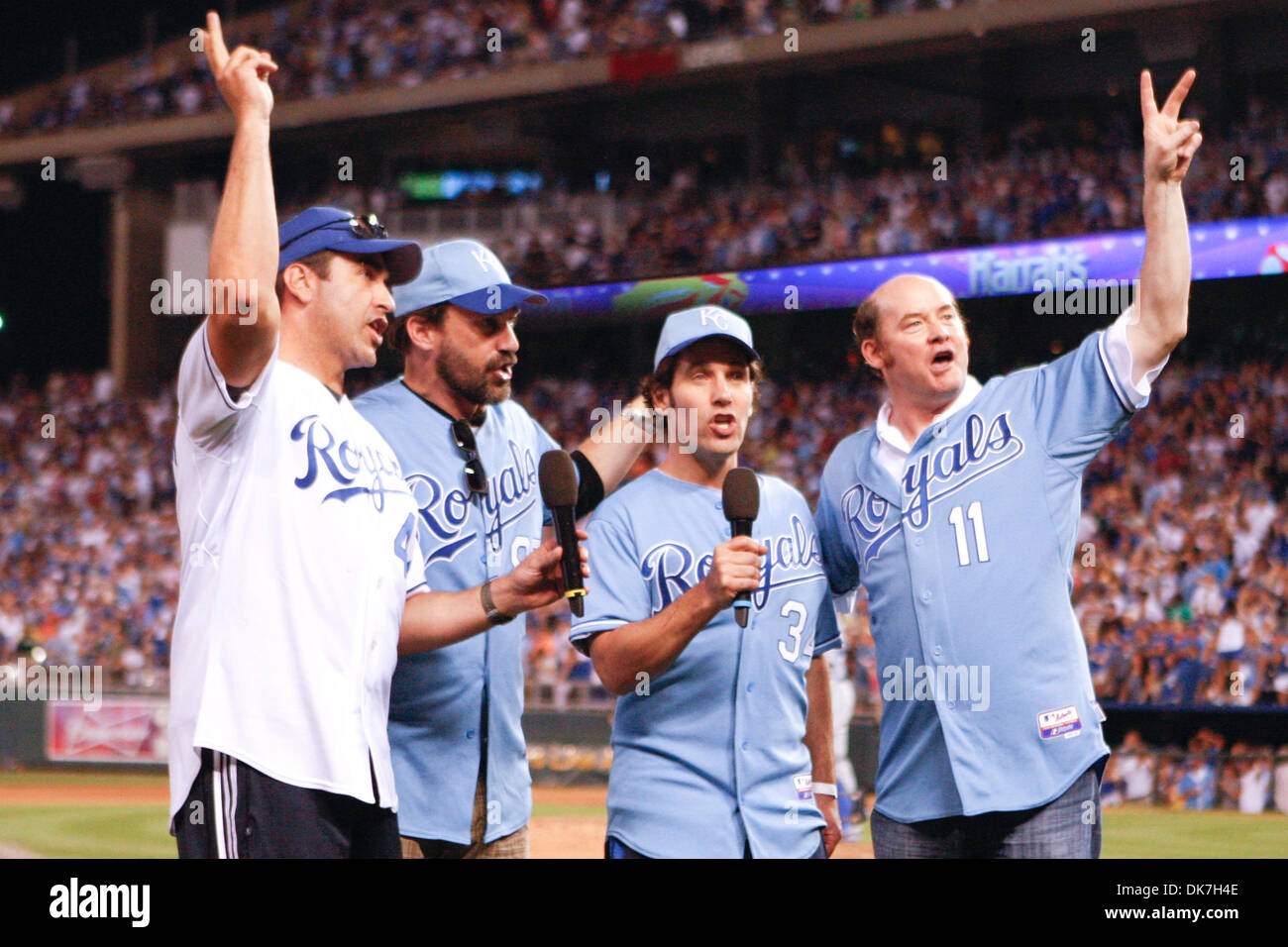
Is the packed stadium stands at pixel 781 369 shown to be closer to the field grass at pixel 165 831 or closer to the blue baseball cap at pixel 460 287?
the field grass at pixel 165 831

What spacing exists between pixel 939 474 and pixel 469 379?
1349 millimetres

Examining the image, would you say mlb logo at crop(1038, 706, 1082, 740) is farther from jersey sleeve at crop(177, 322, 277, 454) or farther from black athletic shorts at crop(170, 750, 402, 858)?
jersey sleeve at crop(177, 322, 277, 454)

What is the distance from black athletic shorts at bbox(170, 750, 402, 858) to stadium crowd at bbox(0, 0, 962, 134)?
1894 centimetres

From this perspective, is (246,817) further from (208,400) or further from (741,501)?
(741,501)

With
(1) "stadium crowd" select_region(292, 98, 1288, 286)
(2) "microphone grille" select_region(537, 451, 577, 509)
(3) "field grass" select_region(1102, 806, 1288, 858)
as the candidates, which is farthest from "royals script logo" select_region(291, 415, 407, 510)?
(1) "stadium crowd" select_region(292, 98, 1288, 286)

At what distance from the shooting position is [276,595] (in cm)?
292

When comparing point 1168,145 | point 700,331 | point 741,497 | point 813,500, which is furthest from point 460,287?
point 813,500

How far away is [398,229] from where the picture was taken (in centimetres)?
2556

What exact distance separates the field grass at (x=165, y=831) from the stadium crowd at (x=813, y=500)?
1.47 metres

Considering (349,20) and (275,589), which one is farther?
(349,20)

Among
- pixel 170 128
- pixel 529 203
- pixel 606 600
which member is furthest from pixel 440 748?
pixel 170 128

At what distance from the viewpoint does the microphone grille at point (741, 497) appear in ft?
10.5

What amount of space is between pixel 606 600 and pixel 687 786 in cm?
49

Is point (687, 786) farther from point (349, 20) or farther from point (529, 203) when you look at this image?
point (349, 20)
